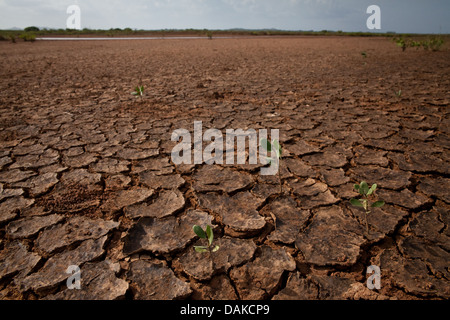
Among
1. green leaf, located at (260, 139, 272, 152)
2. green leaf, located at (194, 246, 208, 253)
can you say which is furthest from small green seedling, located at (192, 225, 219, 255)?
green leaf, located at (260, 139, 272, 152)

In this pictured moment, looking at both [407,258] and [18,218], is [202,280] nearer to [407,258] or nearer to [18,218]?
[407,258]

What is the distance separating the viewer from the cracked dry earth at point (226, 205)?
1.04 meters

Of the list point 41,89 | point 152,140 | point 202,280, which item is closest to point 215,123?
point 152,140

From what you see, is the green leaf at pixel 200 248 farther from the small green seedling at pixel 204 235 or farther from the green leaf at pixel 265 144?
the green leaf at pixel 265 144

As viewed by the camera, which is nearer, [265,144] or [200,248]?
[200,248]

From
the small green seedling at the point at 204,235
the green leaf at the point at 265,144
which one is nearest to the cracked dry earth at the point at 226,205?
the small green seedling at the point at 204,235

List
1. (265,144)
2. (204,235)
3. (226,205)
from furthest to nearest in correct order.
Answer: (226,205)
(265,144)
(204,235)

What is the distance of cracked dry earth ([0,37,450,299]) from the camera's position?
104 centimetres

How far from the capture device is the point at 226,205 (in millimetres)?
1516

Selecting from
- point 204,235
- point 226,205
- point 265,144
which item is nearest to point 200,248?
point 204,235

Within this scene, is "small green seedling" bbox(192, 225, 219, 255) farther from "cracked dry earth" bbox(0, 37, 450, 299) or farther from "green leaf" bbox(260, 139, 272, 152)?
"green leaf" bbox(260, 139, 272, 152)

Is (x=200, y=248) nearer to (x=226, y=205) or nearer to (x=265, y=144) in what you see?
(x=226, y=205)

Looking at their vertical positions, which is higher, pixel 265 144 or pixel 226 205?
pixel 265 144
